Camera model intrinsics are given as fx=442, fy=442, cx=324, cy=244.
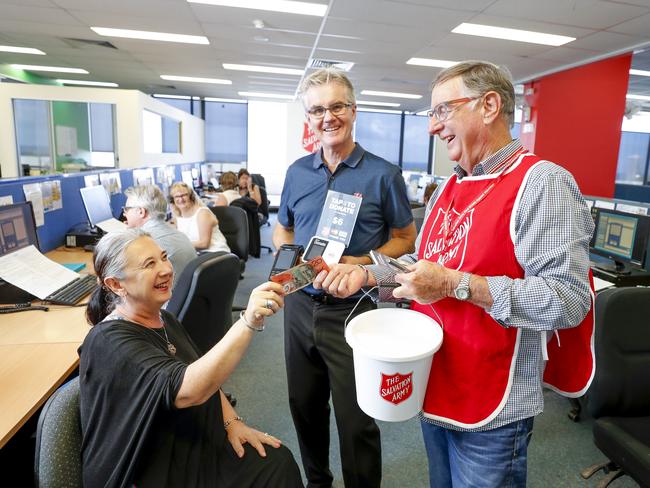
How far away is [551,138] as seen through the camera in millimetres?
6281

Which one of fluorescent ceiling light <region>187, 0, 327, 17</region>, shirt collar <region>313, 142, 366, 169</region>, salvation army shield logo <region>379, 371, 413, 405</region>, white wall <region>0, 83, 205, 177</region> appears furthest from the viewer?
white wall <region>0, 83, 205, 177</region>

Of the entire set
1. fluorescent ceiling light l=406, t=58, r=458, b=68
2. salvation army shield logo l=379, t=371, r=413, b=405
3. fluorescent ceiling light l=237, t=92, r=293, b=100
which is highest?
fluorescent ceiling light l=406, t=58, r=458, b=68

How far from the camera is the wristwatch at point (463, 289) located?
82 centimetres

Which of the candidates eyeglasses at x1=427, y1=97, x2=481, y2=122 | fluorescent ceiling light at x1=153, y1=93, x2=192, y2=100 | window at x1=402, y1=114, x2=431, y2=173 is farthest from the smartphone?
window at x1=402, y1=114, x2=431, y2=173

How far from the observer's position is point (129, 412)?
1.01 meters

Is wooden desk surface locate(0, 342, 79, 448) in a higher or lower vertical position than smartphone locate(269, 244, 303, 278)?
lower

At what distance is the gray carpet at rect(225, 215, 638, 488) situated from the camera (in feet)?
6.33

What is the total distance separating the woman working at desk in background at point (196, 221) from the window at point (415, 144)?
880 centimetres

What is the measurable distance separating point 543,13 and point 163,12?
3700 mm

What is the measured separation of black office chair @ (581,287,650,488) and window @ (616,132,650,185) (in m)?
11.3

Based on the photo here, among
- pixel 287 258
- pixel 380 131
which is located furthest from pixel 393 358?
pixel 380 131

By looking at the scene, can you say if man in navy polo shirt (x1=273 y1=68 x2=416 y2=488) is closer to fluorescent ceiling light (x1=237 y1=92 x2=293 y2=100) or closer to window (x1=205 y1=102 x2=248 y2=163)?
fluorescent ceiling light (x1=237 y1=92 x2=293 y2=100)

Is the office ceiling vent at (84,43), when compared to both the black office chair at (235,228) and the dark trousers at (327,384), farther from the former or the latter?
the dark trousers at (327,384)

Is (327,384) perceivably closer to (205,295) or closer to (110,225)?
(205,295)
